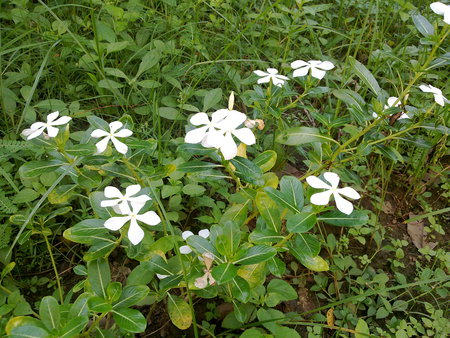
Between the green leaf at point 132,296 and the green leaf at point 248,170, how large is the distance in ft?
1.34

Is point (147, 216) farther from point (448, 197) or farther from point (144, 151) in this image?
point (448, 197)

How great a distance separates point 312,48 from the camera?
243 centimetres

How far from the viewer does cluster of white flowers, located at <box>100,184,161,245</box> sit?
996 mm

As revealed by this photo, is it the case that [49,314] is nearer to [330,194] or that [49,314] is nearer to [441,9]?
[330,194]

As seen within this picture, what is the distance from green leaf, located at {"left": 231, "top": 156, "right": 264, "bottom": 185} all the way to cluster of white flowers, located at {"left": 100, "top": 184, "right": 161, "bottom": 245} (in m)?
0.28

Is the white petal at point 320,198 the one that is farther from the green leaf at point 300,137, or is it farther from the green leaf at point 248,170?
the green leaf at point 300,137

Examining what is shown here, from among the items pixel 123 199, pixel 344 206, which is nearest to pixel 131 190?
pixel 123 199

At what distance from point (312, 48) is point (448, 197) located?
44.4 inches

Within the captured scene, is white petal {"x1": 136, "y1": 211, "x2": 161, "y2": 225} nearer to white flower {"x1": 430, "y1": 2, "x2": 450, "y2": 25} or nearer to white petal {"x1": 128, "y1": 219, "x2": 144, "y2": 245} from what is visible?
white petal {"x1": 128, "y1": 219, "x2": 144, "y2": 245}

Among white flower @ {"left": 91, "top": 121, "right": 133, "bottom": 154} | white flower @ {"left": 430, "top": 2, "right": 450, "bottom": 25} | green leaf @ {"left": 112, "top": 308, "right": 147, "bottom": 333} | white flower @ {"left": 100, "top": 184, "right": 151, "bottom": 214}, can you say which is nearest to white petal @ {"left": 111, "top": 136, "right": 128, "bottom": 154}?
white flower @ {"left": 91, "top": 121, "right": 133, "bottom": 154}

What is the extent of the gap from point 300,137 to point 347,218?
0.38 metres

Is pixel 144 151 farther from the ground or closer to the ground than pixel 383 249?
farther from the ground

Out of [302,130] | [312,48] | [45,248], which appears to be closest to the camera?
[302,130]

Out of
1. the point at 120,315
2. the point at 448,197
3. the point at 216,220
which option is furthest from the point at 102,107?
the point at 448,197
